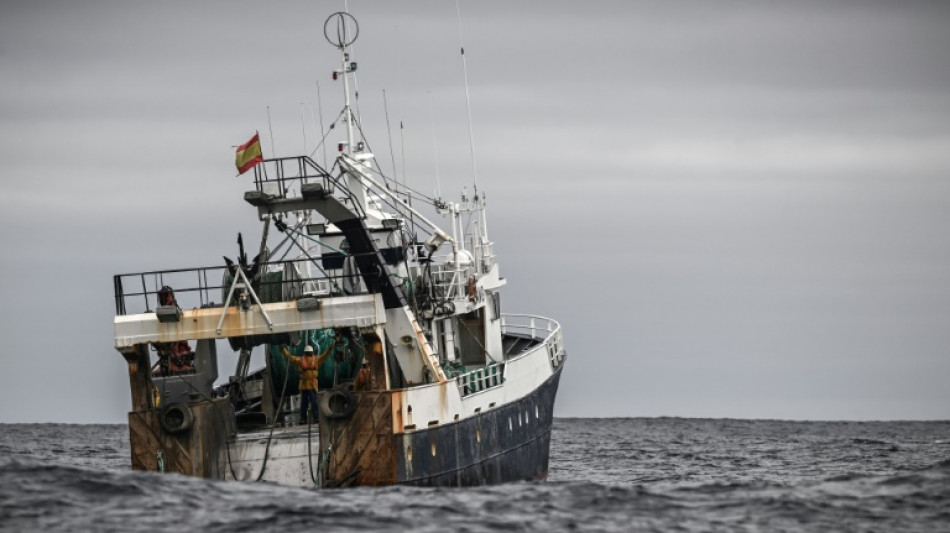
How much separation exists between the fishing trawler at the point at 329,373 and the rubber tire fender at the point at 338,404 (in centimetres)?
3

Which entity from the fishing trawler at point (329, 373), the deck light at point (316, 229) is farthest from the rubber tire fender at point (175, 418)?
the deck light at point (316, 229)

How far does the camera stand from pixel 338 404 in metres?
31.5

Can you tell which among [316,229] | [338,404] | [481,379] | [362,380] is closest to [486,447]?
[481,379]

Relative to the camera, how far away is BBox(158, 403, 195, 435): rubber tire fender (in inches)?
1251

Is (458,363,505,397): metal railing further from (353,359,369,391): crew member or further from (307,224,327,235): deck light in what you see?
(307,224,327,235): deck light

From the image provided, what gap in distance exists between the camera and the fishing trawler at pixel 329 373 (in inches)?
1240

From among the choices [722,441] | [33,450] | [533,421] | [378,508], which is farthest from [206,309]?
[722,441]

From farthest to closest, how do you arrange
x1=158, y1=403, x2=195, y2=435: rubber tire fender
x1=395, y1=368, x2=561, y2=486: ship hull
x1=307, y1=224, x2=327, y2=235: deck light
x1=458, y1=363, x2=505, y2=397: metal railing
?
x1=307, y1=224, x2=327, y2=235: deck light
x1=458, y1=363, x2=505, y2=397: metal railing
x1=395, y1=368, x2=561, y2=486: ship hull
x1=158, y1=403, x2=195, y2=435: rubber tire fender

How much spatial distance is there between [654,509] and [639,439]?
1682 inches

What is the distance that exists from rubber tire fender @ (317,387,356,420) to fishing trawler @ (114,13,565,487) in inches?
1.0

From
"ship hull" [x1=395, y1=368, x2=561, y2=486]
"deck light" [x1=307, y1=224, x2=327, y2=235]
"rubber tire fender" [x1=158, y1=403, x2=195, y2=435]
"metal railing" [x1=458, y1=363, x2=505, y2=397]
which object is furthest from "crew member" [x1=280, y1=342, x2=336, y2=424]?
"deck light" [x1=307, y1=224, x2=327, y2=235]

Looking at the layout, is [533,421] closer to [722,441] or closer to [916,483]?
[916,483]

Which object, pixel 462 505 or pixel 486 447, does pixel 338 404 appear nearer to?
pixel 462 505

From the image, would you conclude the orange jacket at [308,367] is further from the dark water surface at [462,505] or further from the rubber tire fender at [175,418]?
the dark water surface at [462,505]
